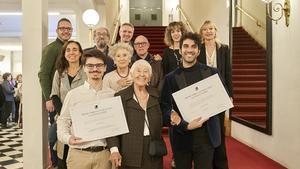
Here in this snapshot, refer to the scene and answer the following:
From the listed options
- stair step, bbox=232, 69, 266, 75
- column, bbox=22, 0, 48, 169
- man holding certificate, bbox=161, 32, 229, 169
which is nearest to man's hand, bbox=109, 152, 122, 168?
man holding certificate, bbox=161, 32, 229, 169

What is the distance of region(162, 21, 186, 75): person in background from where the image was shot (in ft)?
10.6

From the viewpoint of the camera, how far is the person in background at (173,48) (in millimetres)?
3225

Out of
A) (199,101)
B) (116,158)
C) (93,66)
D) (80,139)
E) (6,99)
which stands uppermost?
(93,66)

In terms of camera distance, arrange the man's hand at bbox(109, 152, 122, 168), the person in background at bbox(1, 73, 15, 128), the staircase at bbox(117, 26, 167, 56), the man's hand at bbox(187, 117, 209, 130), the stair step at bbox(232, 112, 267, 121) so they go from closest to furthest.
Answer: the man's hand at bbox(109, 152, 122, 168) → the man's hand at bbox(187, 117, 209, 130) → the stair step at bbox(232, 112, 267, 121) → the staircase at bbox(117, 26, 167, 56) → the person in background at bbox(1, 73, 15, 128)

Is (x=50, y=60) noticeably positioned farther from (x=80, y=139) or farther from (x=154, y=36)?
(x=154, y=36)

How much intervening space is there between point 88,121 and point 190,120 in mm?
663

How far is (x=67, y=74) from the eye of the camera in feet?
9.48

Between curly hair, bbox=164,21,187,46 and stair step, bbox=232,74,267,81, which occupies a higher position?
curly hair, bbox=164,21,187,46

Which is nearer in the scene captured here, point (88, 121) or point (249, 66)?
point (88, 121)

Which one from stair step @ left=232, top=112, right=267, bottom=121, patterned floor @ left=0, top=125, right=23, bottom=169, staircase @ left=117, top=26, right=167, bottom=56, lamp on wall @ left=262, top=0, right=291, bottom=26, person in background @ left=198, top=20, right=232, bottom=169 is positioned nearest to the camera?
person in background @ left=198, top=20, right=232, bottom=169

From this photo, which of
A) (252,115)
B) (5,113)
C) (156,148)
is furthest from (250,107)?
(5,113)

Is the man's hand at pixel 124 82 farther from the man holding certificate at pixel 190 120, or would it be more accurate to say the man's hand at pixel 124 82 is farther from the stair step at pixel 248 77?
the stair step at pixel 248 77

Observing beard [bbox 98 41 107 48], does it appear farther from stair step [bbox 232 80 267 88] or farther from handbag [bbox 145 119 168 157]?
stair step [bbox 232 80 267 88]

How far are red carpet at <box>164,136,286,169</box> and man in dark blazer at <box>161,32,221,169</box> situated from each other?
1314 millimetres
